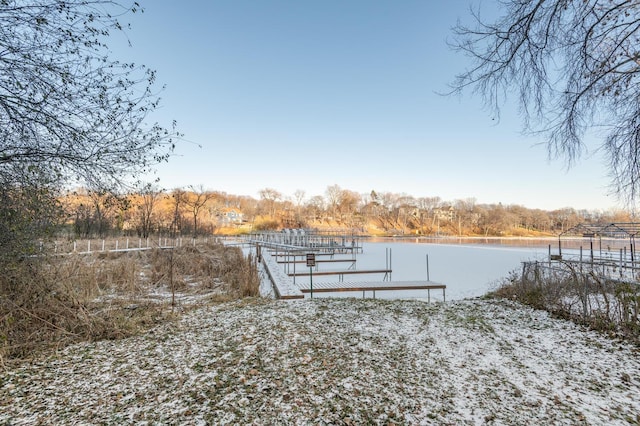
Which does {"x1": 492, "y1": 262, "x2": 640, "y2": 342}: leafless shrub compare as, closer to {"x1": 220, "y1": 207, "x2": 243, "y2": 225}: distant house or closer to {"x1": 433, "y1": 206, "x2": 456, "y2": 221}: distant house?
{"x1": 220, "y1": 207, "x2": 243, "y2": 225}: distant house

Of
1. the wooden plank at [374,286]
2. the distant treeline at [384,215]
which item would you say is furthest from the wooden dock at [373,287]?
the distant treeline at [384,215]

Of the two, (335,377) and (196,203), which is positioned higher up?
(196,203)

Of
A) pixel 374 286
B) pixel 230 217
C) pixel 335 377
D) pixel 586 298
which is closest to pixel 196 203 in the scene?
pixel 374 286

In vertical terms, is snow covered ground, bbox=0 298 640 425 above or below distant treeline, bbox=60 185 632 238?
below

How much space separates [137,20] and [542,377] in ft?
16.9

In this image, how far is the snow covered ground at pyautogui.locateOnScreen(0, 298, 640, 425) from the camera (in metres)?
2.24

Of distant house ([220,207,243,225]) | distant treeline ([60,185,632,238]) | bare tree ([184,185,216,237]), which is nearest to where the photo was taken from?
bare tree ([184,185,216,237])

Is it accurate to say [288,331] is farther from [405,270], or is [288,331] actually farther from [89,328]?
[405,270]

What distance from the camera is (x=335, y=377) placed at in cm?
278

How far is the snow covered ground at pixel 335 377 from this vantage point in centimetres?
224

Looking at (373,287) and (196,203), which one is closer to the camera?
(373,287)

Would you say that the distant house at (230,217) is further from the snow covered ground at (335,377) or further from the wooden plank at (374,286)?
the snow covered ground at (335,377)

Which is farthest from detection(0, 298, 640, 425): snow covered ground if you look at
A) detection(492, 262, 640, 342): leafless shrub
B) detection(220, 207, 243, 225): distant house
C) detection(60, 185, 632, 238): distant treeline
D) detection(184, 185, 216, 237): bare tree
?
detection(220, 207, 243, 225): distant house

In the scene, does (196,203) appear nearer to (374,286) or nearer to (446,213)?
(374,286)
